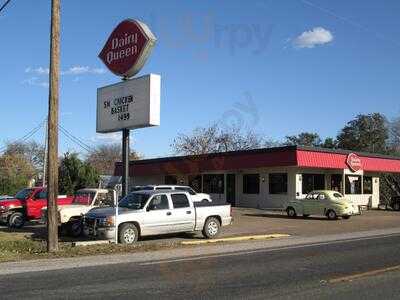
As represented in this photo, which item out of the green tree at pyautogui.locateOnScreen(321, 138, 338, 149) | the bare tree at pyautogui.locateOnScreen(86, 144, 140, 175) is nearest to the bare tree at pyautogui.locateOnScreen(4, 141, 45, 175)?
the bare tree at pyautogui.locateOnScreen(86, 144, 140, 175)

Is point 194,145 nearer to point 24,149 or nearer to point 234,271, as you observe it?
point 234,271

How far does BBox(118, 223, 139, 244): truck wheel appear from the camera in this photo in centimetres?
1969

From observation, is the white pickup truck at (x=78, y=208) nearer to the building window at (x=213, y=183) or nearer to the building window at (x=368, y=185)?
the building window at (x=213, y=183)

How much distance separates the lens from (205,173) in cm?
4803

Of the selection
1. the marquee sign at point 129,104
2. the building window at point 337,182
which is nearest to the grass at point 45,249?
the marquee sign at point 129,104

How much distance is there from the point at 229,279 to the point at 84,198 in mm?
14597

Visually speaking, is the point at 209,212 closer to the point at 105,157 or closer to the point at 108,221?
the point at 108,221

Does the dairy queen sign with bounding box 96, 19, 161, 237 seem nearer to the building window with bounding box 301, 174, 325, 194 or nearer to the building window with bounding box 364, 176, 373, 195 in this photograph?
the building window with bounding box 301, 174, 325, 194

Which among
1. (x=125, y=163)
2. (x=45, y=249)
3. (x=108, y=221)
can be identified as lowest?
(x=45, y=249)

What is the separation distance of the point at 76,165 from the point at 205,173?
441 inches

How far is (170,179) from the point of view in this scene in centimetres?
5228

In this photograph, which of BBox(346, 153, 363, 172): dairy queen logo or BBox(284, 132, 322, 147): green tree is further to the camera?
BBox(284, 132, 322, 147): green tree

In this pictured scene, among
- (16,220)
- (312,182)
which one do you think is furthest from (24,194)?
(312,182)

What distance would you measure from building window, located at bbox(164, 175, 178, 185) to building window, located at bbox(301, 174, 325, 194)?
489 inches
